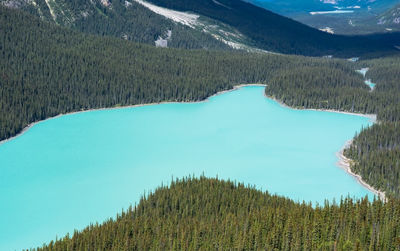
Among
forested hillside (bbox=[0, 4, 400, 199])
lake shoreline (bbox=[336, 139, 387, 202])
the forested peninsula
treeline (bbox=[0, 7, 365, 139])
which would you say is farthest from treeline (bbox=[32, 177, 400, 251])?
treeline (bbox=[0, 7, 365, 139])

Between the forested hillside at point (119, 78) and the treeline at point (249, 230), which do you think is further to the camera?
the forested hillside at point (119, 78)

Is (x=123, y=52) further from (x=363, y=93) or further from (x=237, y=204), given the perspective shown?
(x=237, y=204)

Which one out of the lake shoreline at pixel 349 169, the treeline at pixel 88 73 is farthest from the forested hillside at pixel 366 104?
the treeline at pixel 88 73

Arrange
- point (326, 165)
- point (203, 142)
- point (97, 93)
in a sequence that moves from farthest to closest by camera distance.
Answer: point (97, 93) < point (203, 142) < point (326, 165)

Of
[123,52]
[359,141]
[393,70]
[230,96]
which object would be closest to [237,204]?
[359,141]

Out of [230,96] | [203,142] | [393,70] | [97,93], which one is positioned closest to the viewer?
[203,142]

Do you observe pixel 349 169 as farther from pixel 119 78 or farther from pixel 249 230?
pixel 119 78

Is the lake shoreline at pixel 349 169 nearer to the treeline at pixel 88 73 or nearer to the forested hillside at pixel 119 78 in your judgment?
the forested hillside at pixel 119 78
